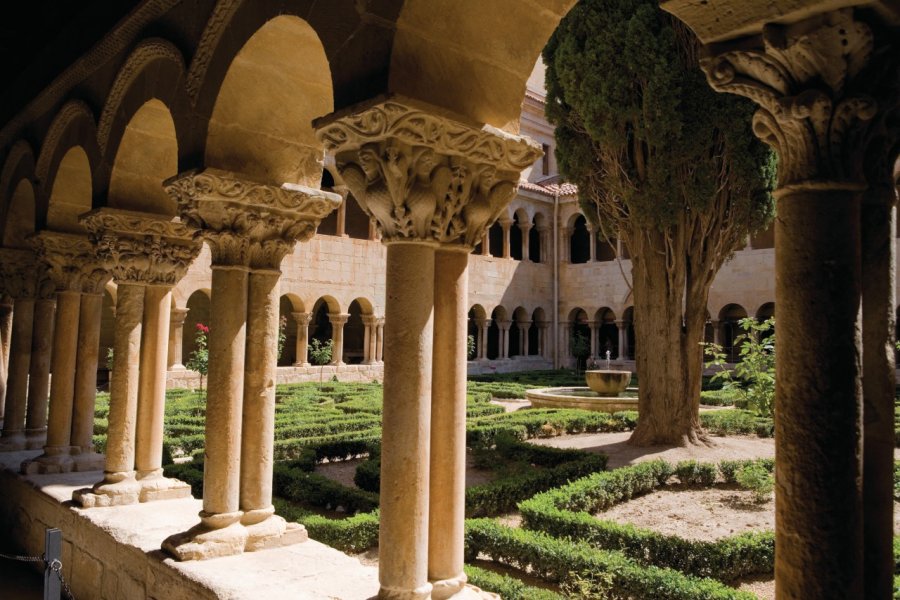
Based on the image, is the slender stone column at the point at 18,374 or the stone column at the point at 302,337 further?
the stone column at the point at 302,337

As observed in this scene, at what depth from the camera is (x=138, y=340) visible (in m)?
5.03

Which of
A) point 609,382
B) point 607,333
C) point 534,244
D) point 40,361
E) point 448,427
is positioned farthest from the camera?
point 534,244

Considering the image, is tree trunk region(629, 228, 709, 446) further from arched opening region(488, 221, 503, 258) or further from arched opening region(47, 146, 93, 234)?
arched opening region(488, 221, 503, 258)

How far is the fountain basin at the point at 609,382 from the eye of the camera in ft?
45.5

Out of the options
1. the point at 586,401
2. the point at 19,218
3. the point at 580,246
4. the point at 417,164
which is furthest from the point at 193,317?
the point at 417,164

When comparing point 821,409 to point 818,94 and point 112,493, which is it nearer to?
point 818,94

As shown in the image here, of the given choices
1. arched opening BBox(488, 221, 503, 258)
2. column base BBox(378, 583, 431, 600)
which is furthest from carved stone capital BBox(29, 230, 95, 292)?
arched opening BBox(488, 221, 503, 258)

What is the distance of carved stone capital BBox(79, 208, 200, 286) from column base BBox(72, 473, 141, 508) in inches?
55.3

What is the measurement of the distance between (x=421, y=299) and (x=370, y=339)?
1689 cm

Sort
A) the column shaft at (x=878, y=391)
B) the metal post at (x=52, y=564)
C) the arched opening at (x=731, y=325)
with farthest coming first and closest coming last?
the arched opening at (x=731, y=325) < the metal post at (x=52, y=564) < the column shaft at (x=878, y=391)

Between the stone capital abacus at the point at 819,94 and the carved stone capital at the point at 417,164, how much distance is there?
112 centimetres

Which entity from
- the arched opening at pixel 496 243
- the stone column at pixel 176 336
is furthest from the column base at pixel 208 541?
the arched opening at pixel 496 243

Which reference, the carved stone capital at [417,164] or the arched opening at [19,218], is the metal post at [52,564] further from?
the arched opening at [19,218]

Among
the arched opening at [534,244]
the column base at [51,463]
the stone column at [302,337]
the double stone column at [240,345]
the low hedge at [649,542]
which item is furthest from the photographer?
the arched opening at [534,244]
